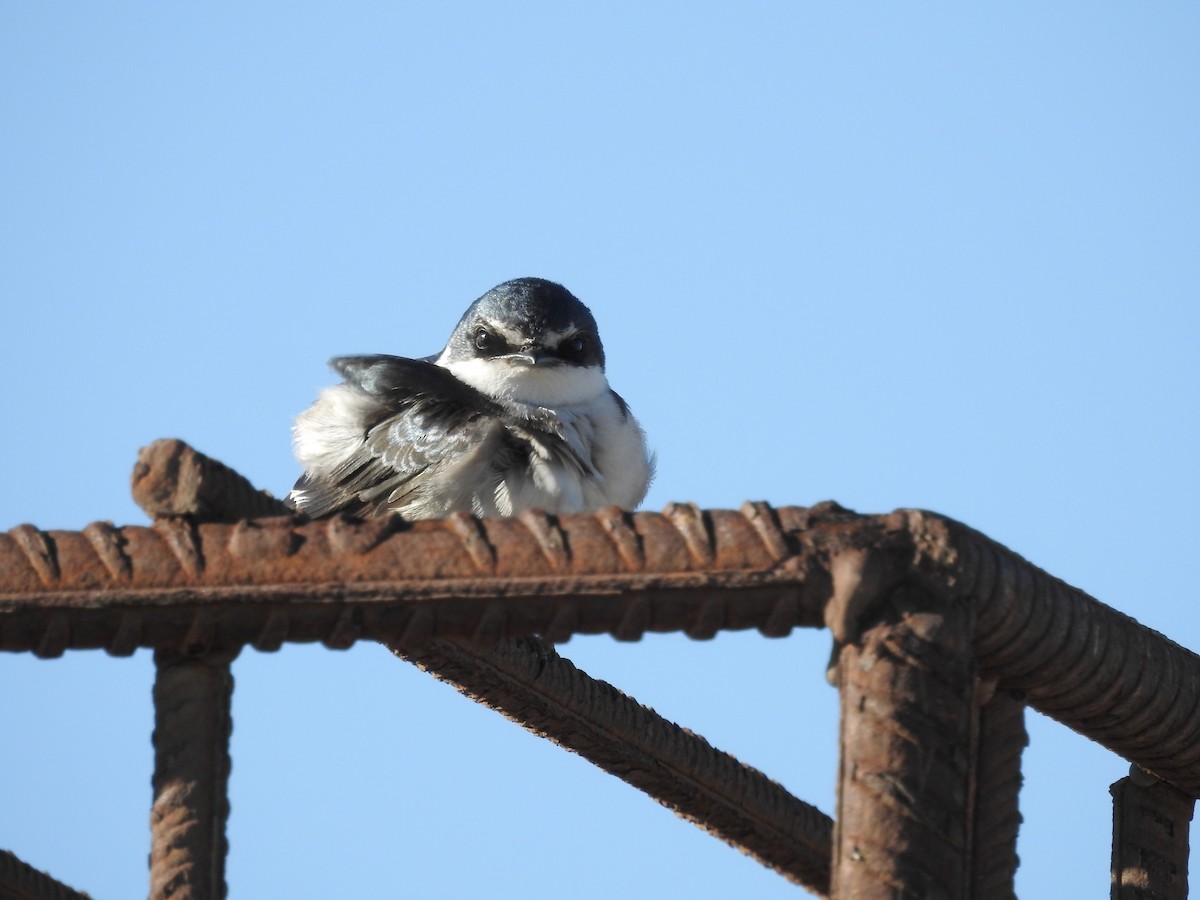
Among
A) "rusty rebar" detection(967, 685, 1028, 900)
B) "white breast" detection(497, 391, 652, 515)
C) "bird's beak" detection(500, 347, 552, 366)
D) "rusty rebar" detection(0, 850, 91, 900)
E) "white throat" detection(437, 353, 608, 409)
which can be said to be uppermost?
"bird's beak" detection(500, 347, 552, 366)

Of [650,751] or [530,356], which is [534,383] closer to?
[530,356]

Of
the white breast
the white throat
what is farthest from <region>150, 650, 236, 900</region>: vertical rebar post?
the white throat

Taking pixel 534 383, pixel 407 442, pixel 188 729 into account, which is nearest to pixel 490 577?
pixel 188 729

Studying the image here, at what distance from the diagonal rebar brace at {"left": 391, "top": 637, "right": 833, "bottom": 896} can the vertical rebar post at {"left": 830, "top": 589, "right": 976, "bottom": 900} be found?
135 centimetres

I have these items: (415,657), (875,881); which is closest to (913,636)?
(875,881)

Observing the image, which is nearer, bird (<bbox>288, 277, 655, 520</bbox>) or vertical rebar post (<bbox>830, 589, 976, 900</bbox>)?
vertical rebar post (<bbox>830, 589, 976, 900</bbox>)

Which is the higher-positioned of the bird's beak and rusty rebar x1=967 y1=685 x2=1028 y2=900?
the bird's beak

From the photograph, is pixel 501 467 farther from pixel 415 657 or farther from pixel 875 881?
pixel 875 881

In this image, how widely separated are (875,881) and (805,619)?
0.29 m

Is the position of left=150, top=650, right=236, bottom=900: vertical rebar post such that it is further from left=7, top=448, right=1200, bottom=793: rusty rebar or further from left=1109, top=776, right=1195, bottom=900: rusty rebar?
left=1109, top=776, right=1195, bottom=900: rusty rebar

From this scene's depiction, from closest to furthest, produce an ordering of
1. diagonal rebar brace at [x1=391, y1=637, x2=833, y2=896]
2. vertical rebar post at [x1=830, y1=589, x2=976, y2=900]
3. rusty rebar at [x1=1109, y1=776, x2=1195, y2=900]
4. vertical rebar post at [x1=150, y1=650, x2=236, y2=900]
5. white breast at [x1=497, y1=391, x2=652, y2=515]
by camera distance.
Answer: vertical rebar post at [x1=830, y1=589, x2=976, y2=900], vertical rebar post at [x1=150, y1=650, x2=236, y2=900], rusty rebar at [x1=1109, y1=776, x2=1195, y2=900], diagonal rebar brace at [x1=391, y1=637, x2=833, y2=896], white breast at [x1=497, y1=391, x2=652, y2=515]

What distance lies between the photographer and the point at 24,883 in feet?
8.33

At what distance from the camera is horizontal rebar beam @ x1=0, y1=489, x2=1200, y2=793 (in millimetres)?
2055

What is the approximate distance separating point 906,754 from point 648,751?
145cm
